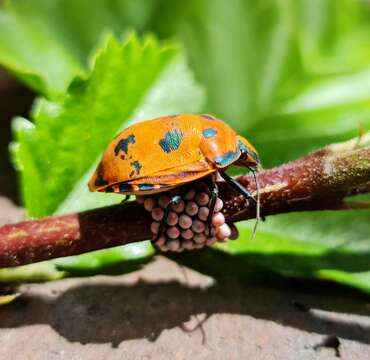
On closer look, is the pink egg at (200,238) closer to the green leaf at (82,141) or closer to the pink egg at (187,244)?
the pink egg at (187,244)

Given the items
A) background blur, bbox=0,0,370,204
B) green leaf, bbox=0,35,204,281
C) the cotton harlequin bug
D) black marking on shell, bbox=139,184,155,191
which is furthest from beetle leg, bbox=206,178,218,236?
background blur, bbox=0,0,370,204

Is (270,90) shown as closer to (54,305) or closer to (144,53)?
(144,53)

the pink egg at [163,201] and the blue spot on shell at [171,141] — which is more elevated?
the blue spot on shell at [171,141]

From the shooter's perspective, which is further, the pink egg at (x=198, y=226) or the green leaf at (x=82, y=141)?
the green leaf at (x=82, y=141)

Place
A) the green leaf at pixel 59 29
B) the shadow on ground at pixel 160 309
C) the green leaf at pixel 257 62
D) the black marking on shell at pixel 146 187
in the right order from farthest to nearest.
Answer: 1. the green leaf at pixel 257 62
2. the green leaf at pixel 59 29
3. the shadow on ground at pixel 160 309
4. the black marking on shell at pixel 146 187

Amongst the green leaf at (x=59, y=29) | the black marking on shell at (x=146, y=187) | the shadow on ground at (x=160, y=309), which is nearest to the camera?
the black marking on shell at (x=146, y=187)

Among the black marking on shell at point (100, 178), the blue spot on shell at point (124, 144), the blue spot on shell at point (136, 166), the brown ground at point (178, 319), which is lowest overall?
the brown ground at point (178, 319)

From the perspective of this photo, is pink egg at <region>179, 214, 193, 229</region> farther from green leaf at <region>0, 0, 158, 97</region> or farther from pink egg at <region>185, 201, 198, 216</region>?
green leaf at <region>0, 0, 158, 97</region>

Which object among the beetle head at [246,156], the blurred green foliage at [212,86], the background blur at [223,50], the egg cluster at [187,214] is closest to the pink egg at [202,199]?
the egg cluster at [187,214]
